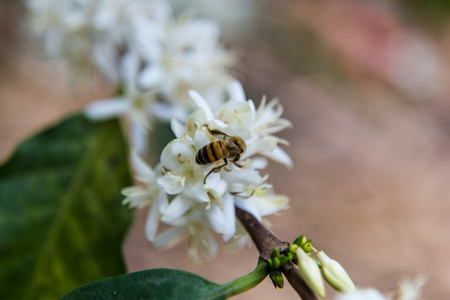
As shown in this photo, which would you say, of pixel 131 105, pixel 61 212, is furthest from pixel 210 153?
pixel 131 105

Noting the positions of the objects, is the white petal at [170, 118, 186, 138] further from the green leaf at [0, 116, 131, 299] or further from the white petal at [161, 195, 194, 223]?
the green leaf at [0, 116, 131, 299]

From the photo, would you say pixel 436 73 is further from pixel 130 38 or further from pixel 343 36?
pixel 130 38

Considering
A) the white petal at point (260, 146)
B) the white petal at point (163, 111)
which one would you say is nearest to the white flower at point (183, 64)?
the white petal at point (163, 111)

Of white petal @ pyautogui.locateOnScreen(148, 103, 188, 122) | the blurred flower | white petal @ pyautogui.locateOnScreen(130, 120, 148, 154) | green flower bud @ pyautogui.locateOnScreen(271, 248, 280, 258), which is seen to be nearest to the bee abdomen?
green flower bud @ pyautogui.locateOnScreen(271, 248, 280, 258)

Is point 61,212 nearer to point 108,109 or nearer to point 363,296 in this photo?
point 108,109

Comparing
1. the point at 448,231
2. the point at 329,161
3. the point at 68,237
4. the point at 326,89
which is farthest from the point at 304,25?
the point at 68,237

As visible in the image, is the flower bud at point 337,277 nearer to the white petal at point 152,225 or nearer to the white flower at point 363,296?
the white flower at point 363,296
